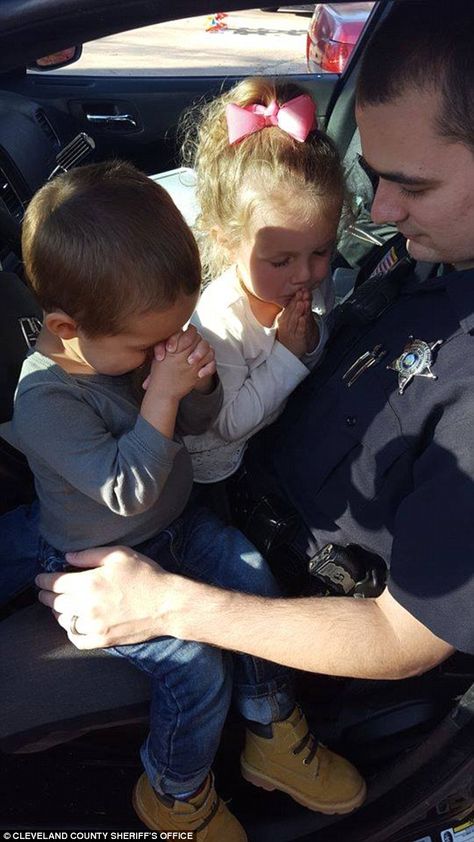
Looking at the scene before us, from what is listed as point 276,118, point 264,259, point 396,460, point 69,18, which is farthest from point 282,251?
point 69,18

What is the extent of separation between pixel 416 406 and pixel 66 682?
2.47 feet

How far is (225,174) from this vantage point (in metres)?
1.89

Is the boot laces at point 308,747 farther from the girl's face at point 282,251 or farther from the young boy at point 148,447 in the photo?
the girl's face at point 282,251

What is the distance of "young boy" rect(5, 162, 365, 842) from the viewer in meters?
1.42

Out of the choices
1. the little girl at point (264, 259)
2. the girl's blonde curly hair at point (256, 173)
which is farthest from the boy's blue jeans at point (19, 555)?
the girl's blonde curly hair at point (256, 173)

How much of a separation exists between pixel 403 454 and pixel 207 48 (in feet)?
25.0

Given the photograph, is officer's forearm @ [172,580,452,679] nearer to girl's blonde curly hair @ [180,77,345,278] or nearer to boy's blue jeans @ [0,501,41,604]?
boy's blue jeans @ [0,501,41,604]

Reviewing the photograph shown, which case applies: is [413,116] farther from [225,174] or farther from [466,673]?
[466,673]

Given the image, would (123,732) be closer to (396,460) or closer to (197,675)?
(197,675)

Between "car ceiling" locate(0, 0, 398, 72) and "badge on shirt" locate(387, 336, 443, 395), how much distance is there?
2.18ft

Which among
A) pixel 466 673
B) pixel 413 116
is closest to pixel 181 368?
pixel 413 116

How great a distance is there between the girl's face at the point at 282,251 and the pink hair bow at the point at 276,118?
170mm

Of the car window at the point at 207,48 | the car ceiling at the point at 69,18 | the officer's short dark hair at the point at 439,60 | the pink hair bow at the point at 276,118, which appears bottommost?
the car window at the point at 207,48

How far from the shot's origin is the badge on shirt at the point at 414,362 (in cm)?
150
